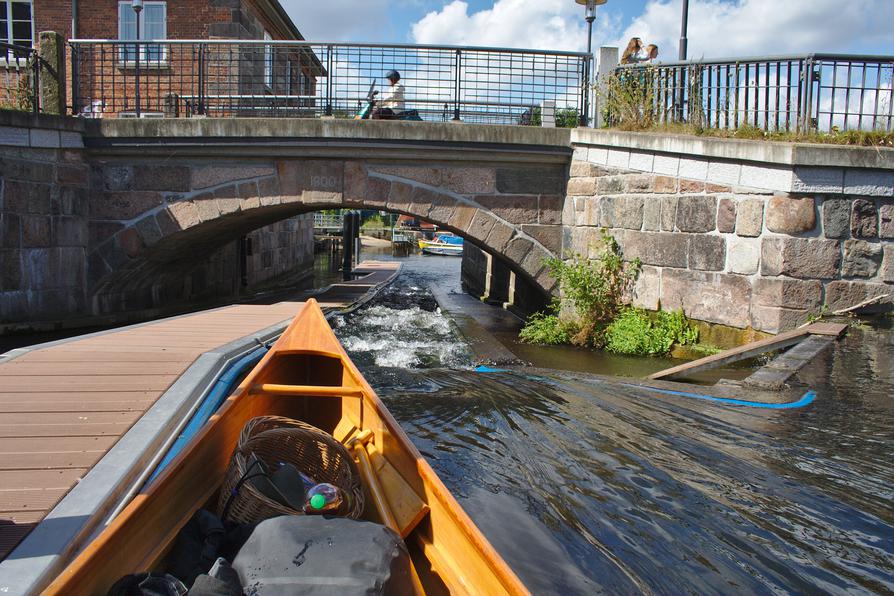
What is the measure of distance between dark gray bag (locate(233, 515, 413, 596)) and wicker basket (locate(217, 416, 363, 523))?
1.25ft

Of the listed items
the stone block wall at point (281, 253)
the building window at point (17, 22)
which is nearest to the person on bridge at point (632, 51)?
the stone block wall at point (281, 253)

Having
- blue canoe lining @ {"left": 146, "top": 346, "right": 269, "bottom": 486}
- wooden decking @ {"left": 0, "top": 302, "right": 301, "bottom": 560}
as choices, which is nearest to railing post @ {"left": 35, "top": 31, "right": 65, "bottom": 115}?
wooden decking @ {"left": 0, "top": 302, "right": 301, "bottom": 560}

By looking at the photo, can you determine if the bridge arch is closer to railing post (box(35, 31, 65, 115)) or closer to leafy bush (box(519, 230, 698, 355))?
leafy bush (box(519, 230, 698, 355))

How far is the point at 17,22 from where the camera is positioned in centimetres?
1675

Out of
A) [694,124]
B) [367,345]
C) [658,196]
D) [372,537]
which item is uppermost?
[694,124]

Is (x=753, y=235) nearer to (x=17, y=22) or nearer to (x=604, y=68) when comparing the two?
(x=604, y=68)

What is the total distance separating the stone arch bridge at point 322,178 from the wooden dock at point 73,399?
12.5 feet

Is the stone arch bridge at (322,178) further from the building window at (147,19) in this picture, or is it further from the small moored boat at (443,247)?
the small moored boat at (443,247)

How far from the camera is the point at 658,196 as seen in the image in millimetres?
8297

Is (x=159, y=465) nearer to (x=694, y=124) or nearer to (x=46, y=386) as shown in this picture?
(x=46, y=386)

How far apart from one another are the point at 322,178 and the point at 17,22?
11.6 meters

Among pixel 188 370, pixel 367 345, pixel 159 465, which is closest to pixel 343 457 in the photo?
pixel 159 465

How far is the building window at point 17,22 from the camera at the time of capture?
1656 cm

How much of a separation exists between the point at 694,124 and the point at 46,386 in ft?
23.0
